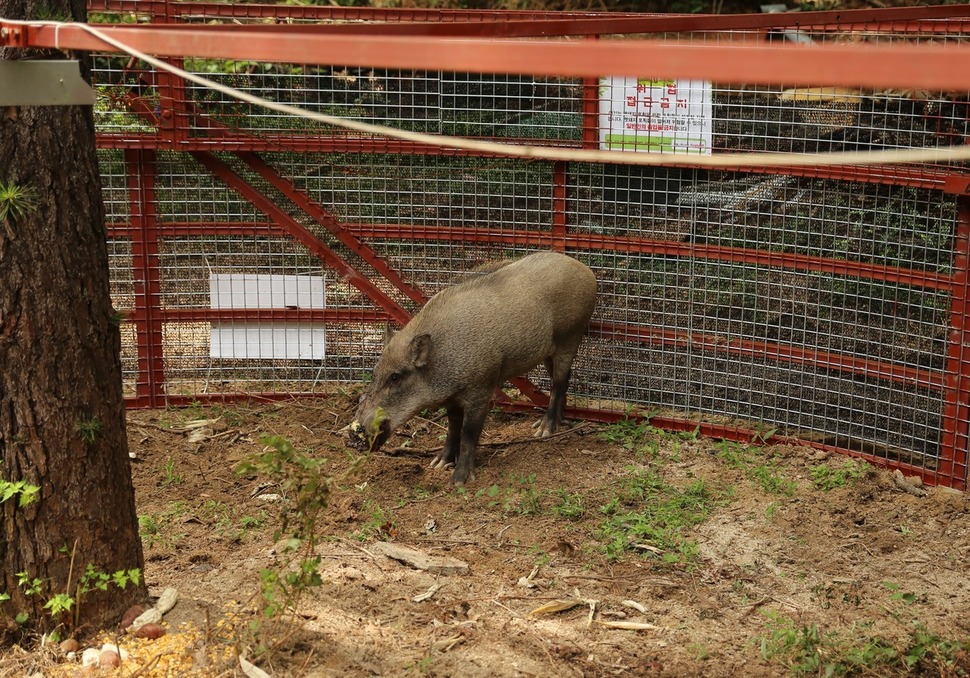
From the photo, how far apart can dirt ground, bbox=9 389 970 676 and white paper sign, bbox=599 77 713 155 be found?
1996mm

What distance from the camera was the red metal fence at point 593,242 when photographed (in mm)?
7090

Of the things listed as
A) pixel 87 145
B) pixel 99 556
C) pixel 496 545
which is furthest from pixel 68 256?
pixel 496 545

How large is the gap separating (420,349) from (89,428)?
2913mm

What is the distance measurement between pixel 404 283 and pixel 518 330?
1.16 meters

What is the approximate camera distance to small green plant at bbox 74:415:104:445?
15.0 feet

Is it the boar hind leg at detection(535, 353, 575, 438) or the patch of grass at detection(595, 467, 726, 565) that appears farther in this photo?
the boar hind leg at detection(535, 353, 575, 438)

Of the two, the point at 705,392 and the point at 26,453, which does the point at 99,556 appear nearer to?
the point at 26,453

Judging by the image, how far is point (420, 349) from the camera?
723 centimetres

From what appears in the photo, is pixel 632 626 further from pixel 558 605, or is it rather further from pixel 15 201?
pixel 15 201

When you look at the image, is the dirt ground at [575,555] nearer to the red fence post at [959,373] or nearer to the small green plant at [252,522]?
the small green plant at [252,522]

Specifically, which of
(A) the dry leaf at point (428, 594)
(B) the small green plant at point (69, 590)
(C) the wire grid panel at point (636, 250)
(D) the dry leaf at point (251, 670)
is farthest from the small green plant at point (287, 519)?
(C) the wire grid panel at point (636, 250)

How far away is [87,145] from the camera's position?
4.55 meters

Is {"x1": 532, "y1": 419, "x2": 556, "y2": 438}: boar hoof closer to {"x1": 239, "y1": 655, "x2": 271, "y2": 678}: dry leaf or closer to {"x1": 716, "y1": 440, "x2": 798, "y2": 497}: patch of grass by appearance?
{"x1": 716, "y1": 440, "x2": 798, "y2": 497}: patch of grass

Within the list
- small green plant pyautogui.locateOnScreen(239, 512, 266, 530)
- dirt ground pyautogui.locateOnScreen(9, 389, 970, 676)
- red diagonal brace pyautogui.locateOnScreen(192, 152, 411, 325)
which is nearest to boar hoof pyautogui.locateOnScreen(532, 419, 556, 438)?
dirt ground pyautogui.locateOnScreen(9, 389, 970, 676)
